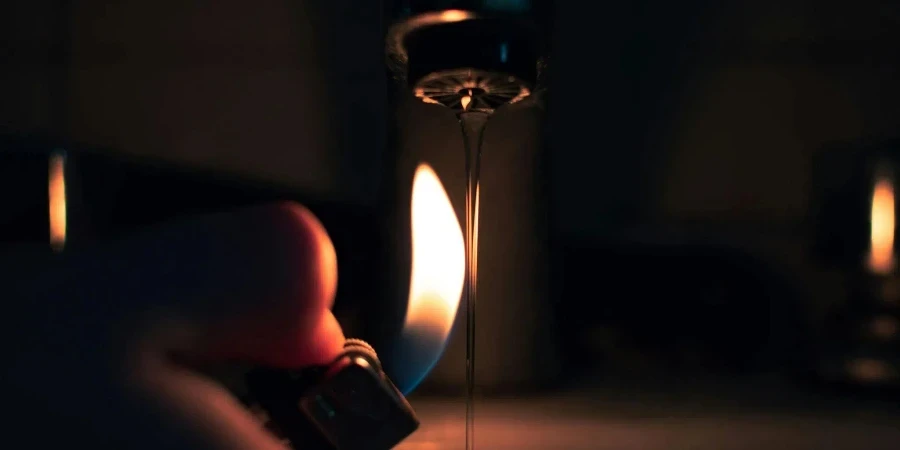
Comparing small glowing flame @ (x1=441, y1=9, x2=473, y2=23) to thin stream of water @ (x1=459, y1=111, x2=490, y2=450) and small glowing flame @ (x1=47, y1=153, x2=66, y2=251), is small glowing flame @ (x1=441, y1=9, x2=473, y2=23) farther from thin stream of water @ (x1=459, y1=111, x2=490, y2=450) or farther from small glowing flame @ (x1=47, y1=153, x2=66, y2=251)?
small glowing flame @ (x1=47, y1=153, x2=66, y2=251)

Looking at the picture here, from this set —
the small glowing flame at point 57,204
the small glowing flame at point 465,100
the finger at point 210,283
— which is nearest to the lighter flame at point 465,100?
the small glowing flame at point 465,100

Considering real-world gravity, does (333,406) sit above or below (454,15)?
below

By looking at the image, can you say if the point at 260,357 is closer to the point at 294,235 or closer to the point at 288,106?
the point at 294,235

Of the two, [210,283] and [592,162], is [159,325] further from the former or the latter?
[592,162]

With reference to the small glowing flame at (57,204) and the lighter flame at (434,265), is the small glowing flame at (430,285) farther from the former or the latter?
the small glowing flame at (57,204)

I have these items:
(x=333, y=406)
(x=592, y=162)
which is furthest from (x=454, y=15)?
(x=592, y=162)

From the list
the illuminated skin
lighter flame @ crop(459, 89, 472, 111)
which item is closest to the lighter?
the illuminated skin
